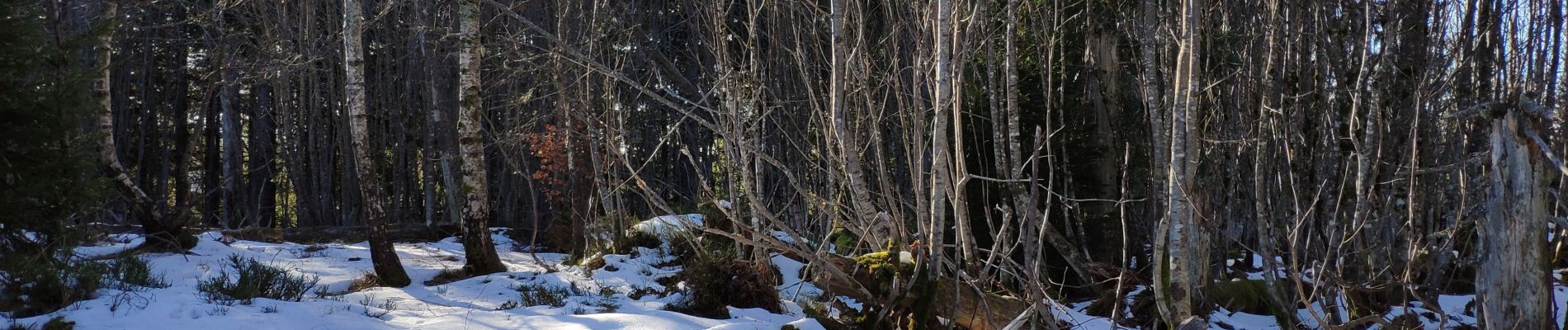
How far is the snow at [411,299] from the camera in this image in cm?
490

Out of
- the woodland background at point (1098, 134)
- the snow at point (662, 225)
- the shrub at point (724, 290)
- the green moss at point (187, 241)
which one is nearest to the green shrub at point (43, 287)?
the woodland background at point (1098, 134)

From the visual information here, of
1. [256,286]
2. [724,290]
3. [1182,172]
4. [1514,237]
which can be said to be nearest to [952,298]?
[1182,172]

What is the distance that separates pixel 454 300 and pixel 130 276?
1855 millimetres

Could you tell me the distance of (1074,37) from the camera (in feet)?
24.8

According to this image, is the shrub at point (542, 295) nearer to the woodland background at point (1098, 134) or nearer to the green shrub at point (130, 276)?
the woodland background at point (1098, 134)

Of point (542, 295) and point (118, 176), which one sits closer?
point (542, 295)

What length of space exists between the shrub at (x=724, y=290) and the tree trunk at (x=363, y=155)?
2893 millimetres

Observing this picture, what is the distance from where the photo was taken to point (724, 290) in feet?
19.0

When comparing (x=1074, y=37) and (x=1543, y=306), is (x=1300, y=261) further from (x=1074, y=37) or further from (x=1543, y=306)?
(x=1543, y=306)

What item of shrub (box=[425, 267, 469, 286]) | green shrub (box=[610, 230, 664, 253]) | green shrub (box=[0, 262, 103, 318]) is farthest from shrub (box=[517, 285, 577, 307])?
green shrub (box=[0, 262, 103, 318])

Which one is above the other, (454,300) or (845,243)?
(845,243)

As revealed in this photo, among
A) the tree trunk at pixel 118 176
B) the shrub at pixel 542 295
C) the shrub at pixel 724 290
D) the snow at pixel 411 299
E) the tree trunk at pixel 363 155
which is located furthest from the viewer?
the tree trunk at pixel 118 176

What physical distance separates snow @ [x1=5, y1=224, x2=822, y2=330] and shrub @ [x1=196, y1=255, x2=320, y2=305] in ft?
0.34

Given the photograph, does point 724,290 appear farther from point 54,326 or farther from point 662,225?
point 54,326
